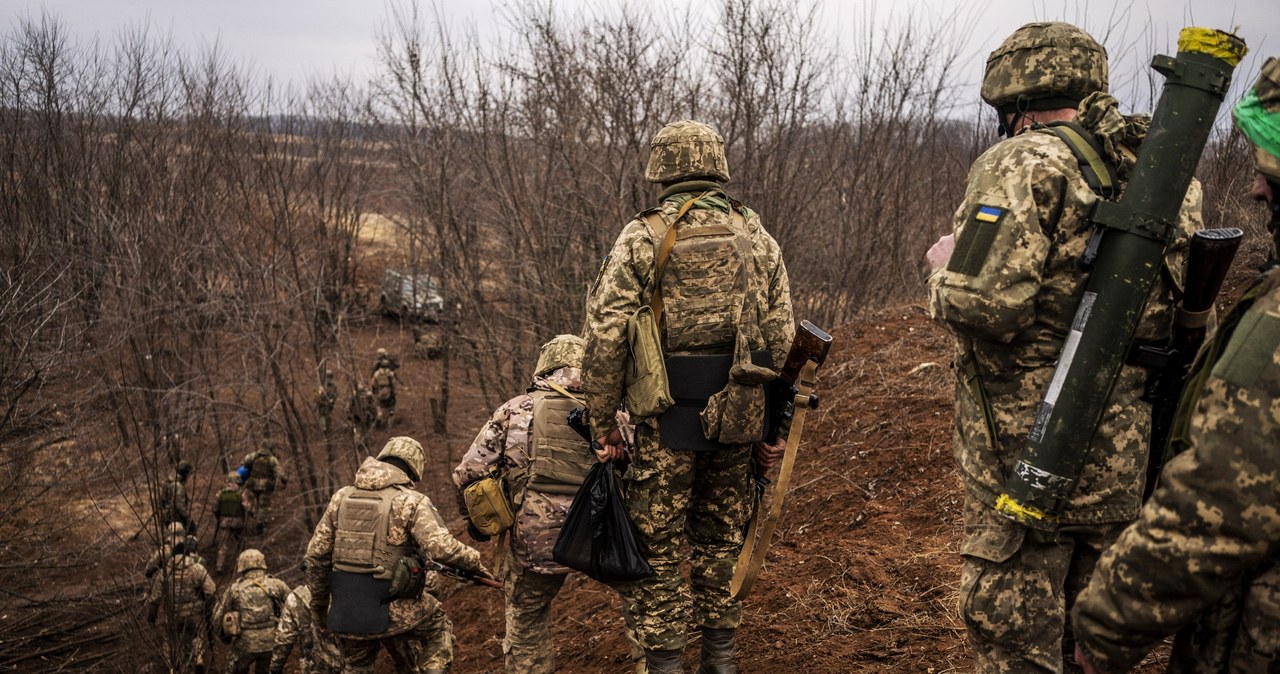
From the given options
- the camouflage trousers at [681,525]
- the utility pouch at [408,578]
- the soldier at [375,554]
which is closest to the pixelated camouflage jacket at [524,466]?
the camouflage trousers at [681,525]

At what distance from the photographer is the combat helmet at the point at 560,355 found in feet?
15.1

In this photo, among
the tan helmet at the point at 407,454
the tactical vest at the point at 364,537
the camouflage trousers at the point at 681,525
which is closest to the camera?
the camouflage trousers at the point at 681,525

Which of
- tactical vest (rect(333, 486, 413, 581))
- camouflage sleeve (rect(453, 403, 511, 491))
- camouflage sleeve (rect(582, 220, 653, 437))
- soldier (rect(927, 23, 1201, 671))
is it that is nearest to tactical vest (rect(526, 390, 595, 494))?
camouflage sleeve (rect(453, 403, 511, 491))

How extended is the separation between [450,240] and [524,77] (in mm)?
4444

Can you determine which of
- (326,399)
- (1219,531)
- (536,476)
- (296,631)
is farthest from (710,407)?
(326,399)

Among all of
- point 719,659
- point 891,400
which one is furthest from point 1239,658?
point 891,400

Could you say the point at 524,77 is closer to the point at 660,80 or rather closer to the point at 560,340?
the point at 660,80

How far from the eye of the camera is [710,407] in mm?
3646

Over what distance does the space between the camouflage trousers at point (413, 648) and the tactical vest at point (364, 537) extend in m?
0.52

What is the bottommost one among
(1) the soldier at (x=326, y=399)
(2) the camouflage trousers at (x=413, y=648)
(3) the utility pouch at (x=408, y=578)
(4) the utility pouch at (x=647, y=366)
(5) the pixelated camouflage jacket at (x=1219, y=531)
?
(1) the soldier at (x=326, y=399)

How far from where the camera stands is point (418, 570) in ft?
18.8

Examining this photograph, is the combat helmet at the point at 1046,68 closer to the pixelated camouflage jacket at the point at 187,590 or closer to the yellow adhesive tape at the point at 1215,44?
the yellow adhesive tape at the point at 1215,44

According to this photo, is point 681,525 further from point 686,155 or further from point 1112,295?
point 1112,295

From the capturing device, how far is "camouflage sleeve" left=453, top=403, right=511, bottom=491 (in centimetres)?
469
